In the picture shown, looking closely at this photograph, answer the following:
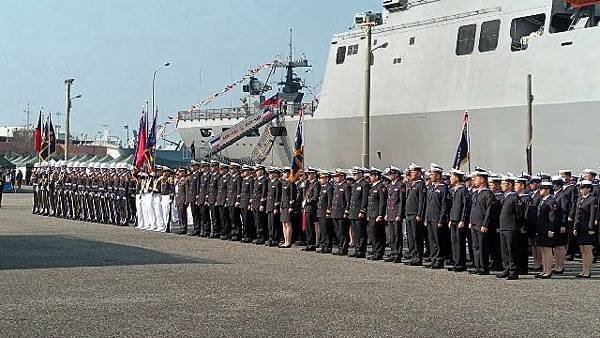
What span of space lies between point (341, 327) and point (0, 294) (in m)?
3.72

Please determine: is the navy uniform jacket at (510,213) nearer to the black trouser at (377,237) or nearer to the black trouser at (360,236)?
the black trouser at (377,237)

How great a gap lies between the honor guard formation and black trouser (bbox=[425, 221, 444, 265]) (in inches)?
0.6

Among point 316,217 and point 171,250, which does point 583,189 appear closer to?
point 316,217

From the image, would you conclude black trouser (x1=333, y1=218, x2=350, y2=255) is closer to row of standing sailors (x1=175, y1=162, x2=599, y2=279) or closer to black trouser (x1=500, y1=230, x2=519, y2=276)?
row of standing sailors (x1=175, y1=162, x2=599, y2=279)

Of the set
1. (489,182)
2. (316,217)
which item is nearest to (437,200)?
(489,182)

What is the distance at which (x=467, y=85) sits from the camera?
23984 millimetres

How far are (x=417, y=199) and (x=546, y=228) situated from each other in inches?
81.9

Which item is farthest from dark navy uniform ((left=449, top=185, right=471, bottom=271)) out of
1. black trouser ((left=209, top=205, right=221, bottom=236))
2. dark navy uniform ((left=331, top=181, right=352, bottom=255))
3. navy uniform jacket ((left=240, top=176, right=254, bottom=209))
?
black trouser ((left=209, top=205, right=221, bottom=236))

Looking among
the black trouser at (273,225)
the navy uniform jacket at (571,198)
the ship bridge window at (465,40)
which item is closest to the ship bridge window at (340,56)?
the ship bridge window at (465,40)

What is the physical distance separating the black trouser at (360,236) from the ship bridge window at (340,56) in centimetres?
1511

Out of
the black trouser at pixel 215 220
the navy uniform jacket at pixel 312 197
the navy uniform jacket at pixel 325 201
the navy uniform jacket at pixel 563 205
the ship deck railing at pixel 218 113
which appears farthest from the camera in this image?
the ship deck railing at pixel 218 113

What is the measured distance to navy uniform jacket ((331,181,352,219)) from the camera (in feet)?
52.1

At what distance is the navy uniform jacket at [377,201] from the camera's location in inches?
593

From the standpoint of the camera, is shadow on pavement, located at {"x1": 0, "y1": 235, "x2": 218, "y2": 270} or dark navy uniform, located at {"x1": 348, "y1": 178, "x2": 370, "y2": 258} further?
dark navy uniform, located at {"x1": 348, "y1": 178, "x2": 370, "y2": 258}
